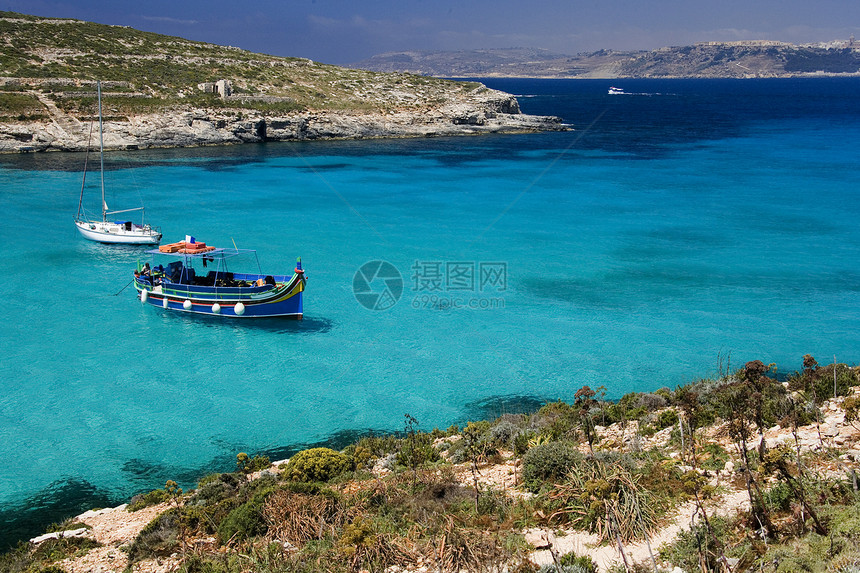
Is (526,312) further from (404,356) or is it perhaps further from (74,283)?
(74,283)

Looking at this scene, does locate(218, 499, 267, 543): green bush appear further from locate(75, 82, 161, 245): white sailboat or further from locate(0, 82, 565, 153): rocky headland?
locate(0, 82, 565, 153): rocky headland

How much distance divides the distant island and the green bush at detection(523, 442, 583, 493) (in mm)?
49050

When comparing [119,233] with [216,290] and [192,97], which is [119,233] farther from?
[192,97]

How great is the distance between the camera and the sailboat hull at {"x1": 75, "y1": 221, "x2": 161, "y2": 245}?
2541cm

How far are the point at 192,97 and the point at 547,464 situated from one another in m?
57.1

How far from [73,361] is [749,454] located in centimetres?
1455

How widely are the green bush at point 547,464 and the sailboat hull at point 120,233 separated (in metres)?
21.9

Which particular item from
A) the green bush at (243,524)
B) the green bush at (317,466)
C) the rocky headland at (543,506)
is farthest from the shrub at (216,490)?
the green bush at (243,524)

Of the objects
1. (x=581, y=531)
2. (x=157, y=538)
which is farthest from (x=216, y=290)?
(x=581, y=531)

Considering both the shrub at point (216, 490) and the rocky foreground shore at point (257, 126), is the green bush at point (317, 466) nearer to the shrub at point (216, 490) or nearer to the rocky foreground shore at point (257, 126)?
the shrub at point (216, 490)

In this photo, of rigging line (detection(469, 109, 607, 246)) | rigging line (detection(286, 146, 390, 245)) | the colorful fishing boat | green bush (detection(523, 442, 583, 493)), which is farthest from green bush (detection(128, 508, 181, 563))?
rigging line (detection(469, 109, 607, 246))

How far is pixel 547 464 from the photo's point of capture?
25.3ft

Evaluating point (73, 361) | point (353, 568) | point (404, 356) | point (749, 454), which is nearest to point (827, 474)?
point (749, 454)

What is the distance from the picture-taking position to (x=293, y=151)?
52.2 m
